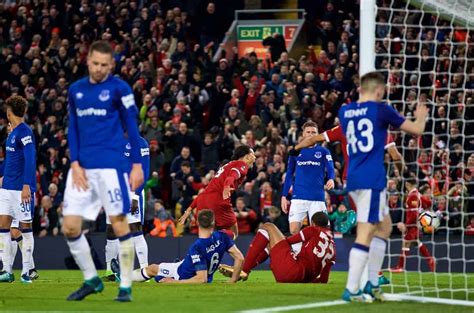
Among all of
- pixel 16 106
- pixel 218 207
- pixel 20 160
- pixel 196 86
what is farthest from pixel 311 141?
pixel 196 86

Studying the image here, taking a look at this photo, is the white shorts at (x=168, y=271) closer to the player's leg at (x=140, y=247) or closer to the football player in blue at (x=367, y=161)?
the player's leg at (x=140, y=247)

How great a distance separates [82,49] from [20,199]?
14096mm

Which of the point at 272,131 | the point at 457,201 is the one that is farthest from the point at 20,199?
the point at 272,131

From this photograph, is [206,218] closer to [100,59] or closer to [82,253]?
[82,253]

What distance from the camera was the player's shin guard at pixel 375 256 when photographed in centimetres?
1070

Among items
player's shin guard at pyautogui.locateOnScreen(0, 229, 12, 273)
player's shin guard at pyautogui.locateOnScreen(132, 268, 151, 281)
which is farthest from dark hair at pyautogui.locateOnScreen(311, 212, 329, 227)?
player's shin guard at pyautogui.locateOnScreen(0, 229, 12, 273)

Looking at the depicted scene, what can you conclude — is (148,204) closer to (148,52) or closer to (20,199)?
(148,52)

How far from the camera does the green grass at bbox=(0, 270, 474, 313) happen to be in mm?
9914

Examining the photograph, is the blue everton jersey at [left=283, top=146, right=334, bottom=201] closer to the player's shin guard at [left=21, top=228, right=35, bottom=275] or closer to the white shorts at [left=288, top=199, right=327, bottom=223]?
the white shorts at [left=288, top=199, right=327, bottom=223]

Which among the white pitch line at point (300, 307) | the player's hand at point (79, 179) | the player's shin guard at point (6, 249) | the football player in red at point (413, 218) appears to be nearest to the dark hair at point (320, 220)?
the football player in red at point (413, 218)

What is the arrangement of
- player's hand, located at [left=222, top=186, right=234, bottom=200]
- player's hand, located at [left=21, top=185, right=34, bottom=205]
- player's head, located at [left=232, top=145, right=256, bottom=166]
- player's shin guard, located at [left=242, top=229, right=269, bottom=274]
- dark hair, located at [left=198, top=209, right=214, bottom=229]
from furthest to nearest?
1. player's head, located at [left=232, top=145, right=256, bottom=166]
2. player's hand, located at [left=222, top=186, right=234, bottom=200]
3. player's shin guard, located at [left=242, top=229, right=269, bottom=274]
4. player's hand, located at [left=21, top=185, right=34, bottom=205]
5. dark hair, located at [left=198, top=209, right=214, bottom=229]

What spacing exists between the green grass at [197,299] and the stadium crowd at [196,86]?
6834mm

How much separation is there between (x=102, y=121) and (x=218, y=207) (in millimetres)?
5867

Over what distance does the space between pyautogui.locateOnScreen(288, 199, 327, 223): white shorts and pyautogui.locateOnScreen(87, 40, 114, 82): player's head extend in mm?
7406
